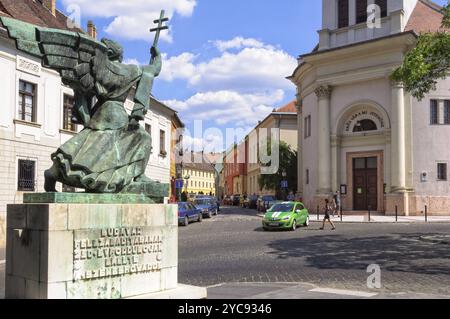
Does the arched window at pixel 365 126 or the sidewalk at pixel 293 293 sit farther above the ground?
the arched window at pixel 365 126

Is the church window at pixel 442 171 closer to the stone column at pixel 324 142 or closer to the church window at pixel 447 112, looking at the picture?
the church window at pixel 447 112

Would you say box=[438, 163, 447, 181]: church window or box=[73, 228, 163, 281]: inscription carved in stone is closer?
box=[73, 228, 163, 281]: inscription carved in stone

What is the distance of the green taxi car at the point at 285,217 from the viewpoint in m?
22.2

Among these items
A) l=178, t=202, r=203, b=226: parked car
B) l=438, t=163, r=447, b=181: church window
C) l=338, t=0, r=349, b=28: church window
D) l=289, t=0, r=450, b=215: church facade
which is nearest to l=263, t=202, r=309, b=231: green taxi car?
l=178, t=202, r=203, b=226: parked car

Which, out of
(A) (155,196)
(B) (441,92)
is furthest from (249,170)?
(A) (155,196)

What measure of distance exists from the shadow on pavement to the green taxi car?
3.67 metres

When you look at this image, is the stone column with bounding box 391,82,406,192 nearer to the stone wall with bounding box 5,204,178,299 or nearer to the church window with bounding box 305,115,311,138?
the church window with bounding box 305,115,311,138

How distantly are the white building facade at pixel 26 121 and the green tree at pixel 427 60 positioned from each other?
1424cm

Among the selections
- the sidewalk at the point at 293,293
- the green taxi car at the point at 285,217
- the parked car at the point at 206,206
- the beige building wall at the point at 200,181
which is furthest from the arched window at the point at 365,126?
the beige building wall at the point at 200,181

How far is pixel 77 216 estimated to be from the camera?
17.5 feet

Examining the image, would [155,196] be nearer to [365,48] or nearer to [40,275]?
[40,275]

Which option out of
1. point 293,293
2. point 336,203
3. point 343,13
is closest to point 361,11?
point 343,13

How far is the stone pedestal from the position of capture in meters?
5.12

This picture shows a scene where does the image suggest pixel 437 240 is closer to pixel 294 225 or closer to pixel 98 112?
pixel 294 225
